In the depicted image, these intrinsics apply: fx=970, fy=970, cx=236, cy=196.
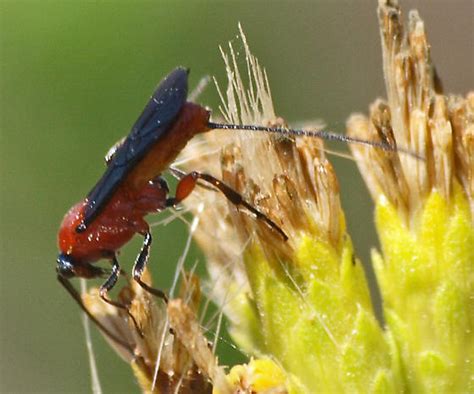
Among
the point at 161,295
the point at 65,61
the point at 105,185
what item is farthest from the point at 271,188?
the point at 65,61

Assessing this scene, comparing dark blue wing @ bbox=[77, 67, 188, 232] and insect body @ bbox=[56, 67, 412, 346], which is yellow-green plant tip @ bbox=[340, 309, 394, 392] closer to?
insect body @ bbox=[56, 67, 412, 346]

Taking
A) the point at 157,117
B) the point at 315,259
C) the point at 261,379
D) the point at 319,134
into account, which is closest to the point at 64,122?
the point at 157,117

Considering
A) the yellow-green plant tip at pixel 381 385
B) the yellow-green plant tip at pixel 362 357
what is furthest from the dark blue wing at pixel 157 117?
the yellow-green plant tip at pixel 381 385

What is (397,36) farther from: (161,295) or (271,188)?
(161,295)

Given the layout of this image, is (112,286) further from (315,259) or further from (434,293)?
(434,293)

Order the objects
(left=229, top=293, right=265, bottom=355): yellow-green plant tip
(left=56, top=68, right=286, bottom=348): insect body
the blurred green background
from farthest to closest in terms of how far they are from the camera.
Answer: the blurred green background, (left=56, top=68, right=286, bottom=348): insect body, (left=229, top=293, right=265, bottom=355): yellow-green plant tip

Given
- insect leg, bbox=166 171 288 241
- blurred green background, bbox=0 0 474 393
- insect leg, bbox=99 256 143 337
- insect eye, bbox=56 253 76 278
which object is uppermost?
blurred green background, bbox=0 0 474 393

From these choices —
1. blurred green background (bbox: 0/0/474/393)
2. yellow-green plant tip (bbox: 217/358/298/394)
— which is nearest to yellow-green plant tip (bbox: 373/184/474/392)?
yellow-green plant tip (bbox: 217/358/298/394)

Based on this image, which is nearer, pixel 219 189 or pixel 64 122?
pixel 219 189

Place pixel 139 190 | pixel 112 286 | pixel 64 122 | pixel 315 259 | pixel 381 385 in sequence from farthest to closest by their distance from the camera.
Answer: pixel 64 122, pixel 139 190, pixel 112 286, pixel 315 259, pixel 381 385
